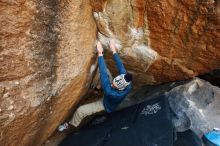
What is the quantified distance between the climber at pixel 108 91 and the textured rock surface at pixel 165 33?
0.20 meters

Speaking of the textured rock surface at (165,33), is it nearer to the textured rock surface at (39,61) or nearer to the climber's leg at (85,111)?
the textured rock surface at (39,61)

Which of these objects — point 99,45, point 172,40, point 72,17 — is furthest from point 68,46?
point 172,40

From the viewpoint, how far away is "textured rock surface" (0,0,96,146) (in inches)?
157

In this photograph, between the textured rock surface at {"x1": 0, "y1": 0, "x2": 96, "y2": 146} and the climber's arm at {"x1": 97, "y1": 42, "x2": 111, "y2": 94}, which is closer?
the textured rock surface at {"x1": 0, "y1": 0, "x2": 96, "y2": 146}

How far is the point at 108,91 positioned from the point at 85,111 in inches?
27.8

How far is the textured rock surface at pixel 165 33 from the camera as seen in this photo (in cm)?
484

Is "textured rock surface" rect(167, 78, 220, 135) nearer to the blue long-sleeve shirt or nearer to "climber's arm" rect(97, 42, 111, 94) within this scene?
the blue long-sleeve shirt

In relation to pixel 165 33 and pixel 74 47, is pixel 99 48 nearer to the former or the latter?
pixel 74 47

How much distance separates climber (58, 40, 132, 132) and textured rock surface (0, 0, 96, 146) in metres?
0.27

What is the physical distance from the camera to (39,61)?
4363 mm

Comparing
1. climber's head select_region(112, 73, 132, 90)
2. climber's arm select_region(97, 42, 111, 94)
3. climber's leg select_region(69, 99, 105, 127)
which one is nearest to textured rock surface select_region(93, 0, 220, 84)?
climber's arm select_region(97, 42, 111, 94)

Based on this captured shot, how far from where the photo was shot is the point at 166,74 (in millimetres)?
5742

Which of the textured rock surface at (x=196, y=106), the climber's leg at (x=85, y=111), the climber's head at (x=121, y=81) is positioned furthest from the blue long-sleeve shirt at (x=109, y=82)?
the textured rock surface at (x=196, y=106)

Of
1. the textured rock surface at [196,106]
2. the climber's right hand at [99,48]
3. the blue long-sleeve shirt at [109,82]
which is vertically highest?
the climber's right hand at [99,48]
